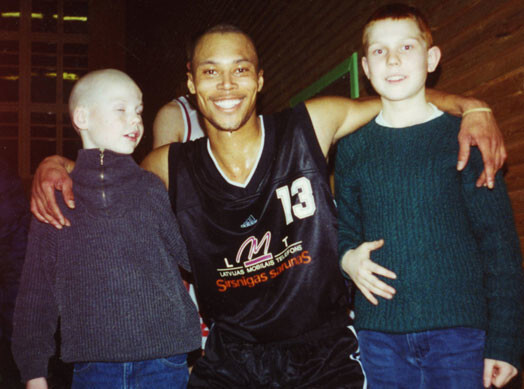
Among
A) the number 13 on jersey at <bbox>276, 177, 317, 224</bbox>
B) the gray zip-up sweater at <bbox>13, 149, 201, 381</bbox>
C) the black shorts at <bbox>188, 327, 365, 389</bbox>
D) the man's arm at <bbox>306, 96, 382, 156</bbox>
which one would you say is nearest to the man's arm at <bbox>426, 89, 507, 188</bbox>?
the man's arm at <bbox>306, 96, 382, 156</bbox>

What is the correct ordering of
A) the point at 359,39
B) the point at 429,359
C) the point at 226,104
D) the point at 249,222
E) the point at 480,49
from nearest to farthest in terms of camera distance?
the point at 429,359
the point at 249,222
the point at 226,104
the point at 480,49
the point at 359,39

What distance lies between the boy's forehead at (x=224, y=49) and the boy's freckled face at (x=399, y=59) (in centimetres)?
78

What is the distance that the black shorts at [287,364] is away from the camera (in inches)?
91.0

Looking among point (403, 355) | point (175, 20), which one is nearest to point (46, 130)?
point (175, 20)

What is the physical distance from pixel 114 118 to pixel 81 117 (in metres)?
0.20

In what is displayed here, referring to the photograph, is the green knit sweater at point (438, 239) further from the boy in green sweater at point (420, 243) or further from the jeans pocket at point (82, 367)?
the jeans pocket at point (82, 367)

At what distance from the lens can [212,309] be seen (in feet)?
8.64

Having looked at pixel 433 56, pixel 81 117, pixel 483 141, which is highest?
pixel 433 56

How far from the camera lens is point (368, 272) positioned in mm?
2146

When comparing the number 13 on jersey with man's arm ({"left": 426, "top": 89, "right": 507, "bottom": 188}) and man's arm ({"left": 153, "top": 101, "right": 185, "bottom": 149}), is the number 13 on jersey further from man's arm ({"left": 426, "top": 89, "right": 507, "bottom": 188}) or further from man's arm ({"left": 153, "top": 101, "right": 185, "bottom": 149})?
man's arm ({"left": 153, "top": 101, "right": 185, "bottom": 149})

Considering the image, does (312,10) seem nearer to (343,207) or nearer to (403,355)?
(343,207)

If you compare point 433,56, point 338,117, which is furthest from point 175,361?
point 433,56

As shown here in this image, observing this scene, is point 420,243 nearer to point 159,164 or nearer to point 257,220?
point 257,220

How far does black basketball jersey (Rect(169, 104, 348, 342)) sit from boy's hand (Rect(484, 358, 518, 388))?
29.9 inches
